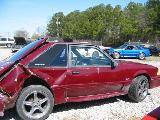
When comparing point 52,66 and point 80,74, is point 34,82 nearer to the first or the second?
point 52,66

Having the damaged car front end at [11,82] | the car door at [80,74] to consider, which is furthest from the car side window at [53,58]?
the damaged car front end at [11,82]

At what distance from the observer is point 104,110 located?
6613 mm

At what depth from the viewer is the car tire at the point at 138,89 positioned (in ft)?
23.7

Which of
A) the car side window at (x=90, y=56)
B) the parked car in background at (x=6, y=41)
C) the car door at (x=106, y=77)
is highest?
the car side window at (x=90, y=56)

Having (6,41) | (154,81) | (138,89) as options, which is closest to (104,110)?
(138,89)

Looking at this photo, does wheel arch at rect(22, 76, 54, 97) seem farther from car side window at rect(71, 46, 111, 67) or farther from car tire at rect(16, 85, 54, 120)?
car side window at rect(71, 46, 111, 67)

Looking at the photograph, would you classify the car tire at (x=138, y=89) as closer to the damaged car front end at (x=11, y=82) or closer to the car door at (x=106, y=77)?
the car door at (x=106, y=77)

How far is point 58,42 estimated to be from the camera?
6402mm

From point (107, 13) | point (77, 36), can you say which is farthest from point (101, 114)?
point (77, 36)

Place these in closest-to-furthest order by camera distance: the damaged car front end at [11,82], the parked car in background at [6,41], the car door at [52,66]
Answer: the damaged car front end at [11,82], the car door at [52,66], the parked car in background at [6,41]

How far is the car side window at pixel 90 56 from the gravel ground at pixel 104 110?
3.31 feet

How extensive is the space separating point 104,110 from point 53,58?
5.37ft

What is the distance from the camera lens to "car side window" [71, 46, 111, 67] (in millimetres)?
6617

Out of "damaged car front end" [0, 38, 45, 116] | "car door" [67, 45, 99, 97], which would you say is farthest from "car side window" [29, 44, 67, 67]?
"damaged car front end" [0, 38, 45, 116]
